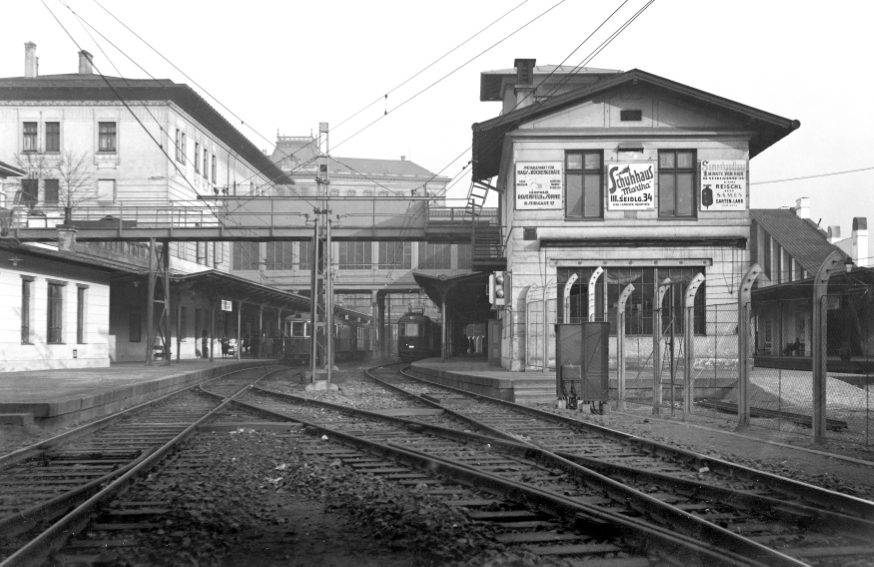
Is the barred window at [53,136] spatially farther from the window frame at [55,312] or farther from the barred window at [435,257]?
the barred window at [435,257]

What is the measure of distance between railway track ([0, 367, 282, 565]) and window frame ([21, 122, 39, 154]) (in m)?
36.4

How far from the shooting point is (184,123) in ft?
160

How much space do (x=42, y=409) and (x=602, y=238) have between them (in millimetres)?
15715

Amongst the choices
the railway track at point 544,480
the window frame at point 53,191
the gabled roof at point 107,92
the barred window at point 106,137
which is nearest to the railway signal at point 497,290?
the railway track at point 544,480

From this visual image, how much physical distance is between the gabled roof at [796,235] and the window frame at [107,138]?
119 ft

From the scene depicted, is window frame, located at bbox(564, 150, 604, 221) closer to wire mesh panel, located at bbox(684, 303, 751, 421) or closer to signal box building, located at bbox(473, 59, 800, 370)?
signal box building, located at bbox(473, 59, 800, 370)

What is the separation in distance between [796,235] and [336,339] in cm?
2374

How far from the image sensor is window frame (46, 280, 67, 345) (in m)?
25.1

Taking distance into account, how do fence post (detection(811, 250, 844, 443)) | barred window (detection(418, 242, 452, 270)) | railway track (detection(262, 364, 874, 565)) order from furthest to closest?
1. barred window (detection(418, 242, 452, 270))
2. fence post (detection(811, 250, 844, 443))
3. railway track (detection(262, 364, 874, 565))

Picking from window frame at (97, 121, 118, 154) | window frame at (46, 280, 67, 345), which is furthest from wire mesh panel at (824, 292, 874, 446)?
window frame at (97, 121, 118, 154)

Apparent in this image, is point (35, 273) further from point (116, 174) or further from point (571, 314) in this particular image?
point (116, 174)

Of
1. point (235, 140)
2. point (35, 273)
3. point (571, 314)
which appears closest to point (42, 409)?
point (35, 273)

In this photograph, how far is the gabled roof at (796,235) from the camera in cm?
3095

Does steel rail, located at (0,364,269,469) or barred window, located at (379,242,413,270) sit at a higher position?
barred window, located at (379,242,413,270)
